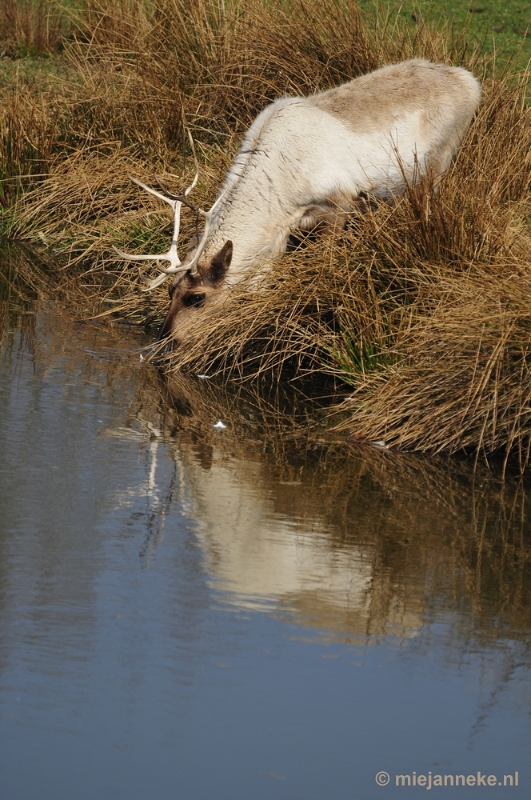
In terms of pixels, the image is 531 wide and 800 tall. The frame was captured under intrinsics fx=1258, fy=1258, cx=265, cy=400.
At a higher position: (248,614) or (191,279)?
(191,279)

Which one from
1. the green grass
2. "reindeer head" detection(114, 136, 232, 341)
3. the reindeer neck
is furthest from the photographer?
the green grass

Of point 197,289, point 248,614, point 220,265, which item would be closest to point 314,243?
point 220,265

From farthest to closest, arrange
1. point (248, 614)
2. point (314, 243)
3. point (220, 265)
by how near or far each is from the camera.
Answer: point (314, 243) < point (220, 265) < point (248, 614)

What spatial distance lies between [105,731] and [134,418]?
289 centimetres

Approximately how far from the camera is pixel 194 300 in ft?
24.3

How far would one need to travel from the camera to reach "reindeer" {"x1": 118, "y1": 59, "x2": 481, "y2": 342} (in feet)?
24.2

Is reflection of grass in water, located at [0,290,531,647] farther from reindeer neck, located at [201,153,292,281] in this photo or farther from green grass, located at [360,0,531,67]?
green grass, located at [360,0,531,67]

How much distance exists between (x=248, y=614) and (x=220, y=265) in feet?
12.0

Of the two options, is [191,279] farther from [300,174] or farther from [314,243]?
[300,174]

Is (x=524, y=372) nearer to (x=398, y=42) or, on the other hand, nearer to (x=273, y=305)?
(x=273, y=305)

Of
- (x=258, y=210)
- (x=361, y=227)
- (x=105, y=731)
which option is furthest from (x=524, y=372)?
(x=105, y=731)

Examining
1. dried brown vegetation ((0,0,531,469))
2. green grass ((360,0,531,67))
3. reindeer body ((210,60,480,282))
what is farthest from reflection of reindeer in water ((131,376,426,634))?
green grass ((360,0,531,67))

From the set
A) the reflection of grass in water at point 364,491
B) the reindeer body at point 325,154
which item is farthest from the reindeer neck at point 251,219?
the reflection of grass in water at point 364,491

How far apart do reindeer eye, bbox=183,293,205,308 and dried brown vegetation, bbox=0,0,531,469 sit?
0.25 m
